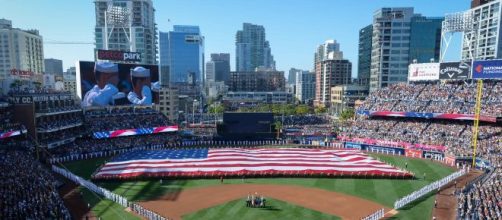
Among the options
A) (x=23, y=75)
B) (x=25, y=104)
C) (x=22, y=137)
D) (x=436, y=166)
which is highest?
(x=23, y=75)

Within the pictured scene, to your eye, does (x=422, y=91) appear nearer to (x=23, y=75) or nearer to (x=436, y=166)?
(x=436, y=166)

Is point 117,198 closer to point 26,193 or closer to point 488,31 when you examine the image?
point 26,193

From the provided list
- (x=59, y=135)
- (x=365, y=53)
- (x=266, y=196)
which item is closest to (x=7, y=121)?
(x=59, y=135)

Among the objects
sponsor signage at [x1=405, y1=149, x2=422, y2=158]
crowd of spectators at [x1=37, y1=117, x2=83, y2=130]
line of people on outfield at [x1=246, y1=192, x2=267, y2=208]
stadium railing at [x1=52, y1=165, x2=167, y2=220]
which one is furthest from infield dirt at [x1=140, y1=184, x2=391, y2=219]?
crowd of spectators at [x1=37, y1=117, x2=83, y2=130]

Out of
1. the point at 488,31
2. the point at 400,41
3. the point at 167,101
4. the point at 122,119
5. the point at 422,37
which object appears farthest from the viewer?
the point at 422,37

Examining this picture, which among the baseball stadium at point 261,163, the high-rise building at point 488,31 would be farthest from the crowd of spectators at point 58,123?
the high-rise building at point 488,31

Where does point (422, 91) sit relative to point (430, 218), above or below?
above

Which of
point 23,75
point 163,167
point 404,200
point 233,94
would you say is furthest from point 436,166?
point 233,94
